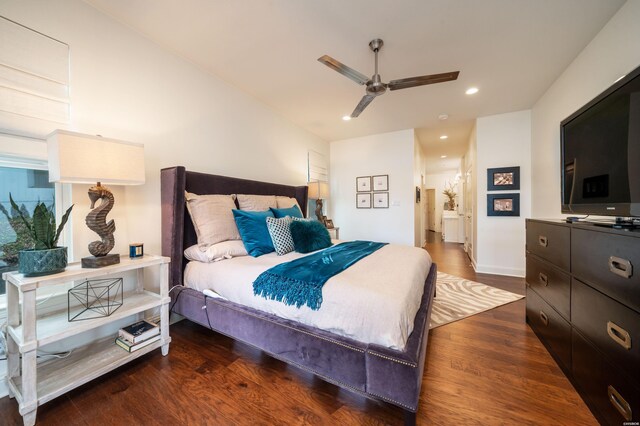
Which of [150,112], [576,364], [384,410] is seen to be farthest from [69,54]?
[576,364]

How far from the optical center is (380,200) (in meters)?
4.77

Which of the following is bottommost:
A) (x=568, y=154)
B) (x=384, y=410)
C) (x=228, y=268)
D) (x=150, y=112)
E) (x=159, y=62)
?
(x=384, y=410)

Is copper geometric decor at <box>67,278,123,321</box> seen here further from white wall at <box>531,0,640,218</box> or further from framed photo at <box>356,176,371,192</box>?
framed photo at <box>356,176,371,192</box>

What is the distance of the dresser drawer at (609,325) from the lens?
95 cm

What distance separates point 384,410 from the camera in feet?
4.04

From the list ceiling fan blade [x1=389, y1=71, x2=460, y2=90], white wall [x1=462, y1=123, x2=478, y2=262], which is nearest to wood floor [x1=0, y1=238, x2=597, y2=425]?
ceiling fan blade [x1=389, y1=71, x2=460, y2=90]

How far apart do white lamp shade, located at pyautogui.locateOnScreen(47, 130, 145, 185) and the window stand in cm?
39

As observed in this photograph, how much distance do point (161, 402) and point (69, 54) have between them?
7.94 ft

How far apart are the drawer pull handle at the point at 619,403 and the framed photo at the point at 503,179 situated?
3.34m

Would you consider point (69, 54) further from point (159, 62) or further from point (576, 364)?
point (576, 364)

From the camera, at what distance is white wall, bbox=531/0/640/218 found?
5.55 feet

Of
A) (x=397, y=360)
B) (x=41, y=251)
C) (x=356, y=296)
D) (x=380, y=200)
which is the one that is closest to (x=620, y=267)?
(x=397, y=360)

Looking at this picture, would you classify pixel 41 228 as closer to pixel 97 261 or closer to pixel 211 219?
pixel 97 261

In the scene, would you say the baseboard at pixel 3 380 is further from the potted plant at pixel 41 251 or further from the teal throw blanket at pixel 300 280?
the teal throw blanket at pixel 300 280
